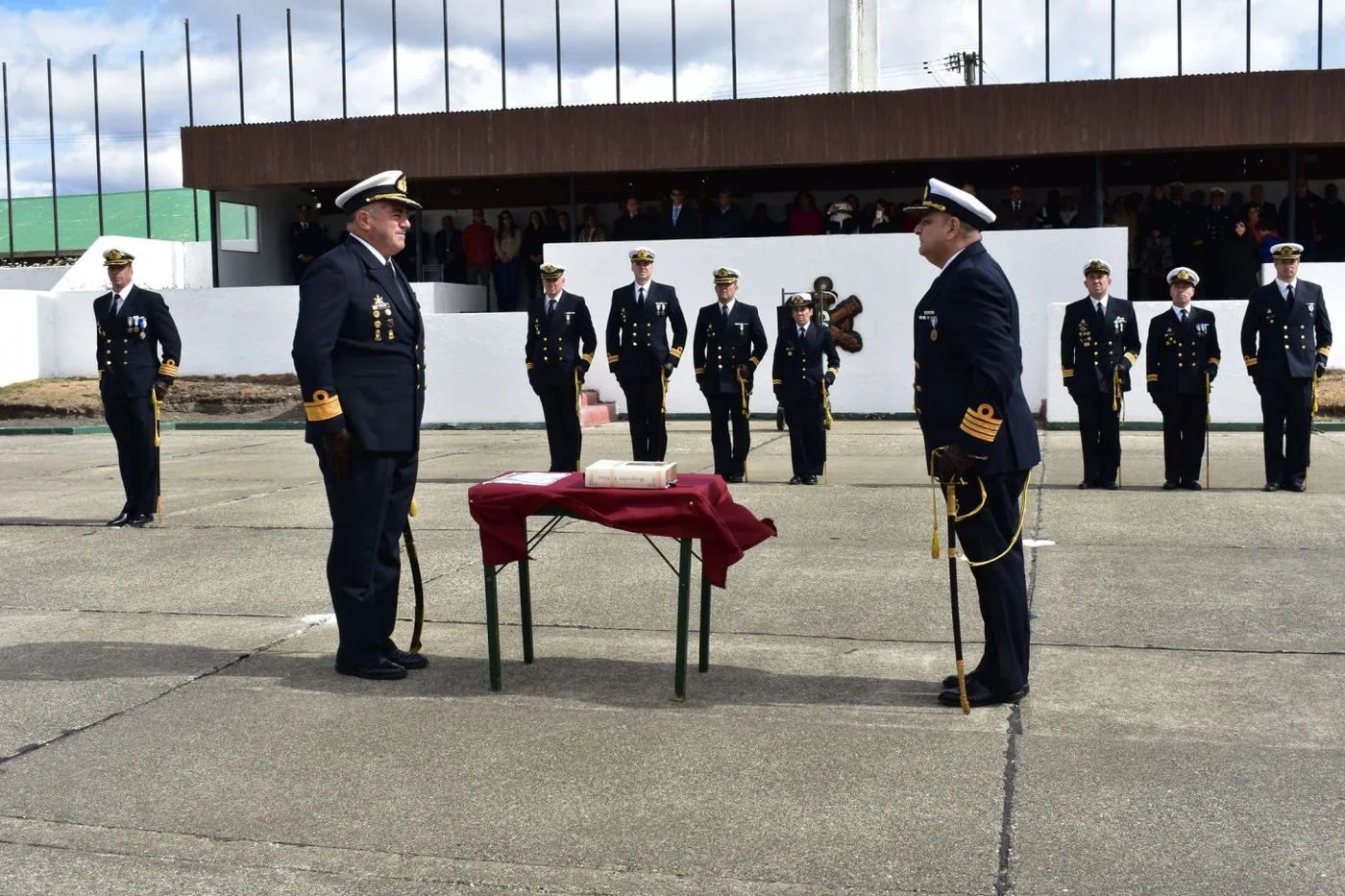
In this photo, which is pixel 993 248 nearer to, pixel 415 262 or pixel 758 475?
pixel 758 475

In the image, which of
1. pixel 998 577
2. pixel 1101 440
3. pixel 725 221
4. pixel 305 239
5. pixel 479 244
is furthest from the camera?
pixel 305 239

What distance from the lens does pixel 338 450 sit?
18.3 feet

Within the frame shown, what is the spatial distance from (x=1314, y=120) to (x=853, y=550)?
52.1ft

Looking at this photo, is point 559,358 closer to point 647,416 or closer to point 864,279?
point 647,416

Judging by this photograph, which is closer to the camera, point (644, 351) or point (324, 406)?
point (324, 406)

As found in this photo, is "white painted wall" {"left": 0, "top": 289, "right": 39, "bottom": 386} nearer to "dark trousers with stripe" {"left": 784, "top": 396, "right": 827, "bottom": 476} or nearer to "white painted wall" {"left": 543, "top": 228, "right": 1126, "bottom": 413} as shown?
"white painted wall" {"left": 543, "top": 228, "right": 1126, "bottom": 413}

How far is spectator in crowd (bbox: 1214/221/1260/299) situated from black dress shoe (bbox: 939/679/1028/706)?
1817 cm

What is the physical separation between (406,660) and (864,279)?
1596cm

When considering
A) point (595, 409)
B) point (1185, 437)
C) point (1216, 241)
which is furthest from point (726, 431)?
point (1216, 241)

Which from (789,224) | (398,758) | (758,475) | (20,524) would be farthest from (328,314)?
(789,224)

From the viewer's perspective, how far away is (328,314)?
5633 mm

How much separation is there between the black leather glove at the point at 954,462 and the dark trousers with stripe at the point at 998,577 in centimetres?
11

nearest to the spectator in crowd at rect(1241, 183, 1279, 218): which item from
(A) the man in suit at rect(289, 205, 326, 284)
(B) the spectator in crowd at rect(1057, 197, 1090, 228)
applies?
(B) the spectator in crowd at rect(1057, 197, 1090, 228)

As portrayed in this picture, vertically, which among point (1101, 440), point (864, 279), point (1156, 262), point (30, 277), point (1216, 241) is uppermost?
point (30, 277)
